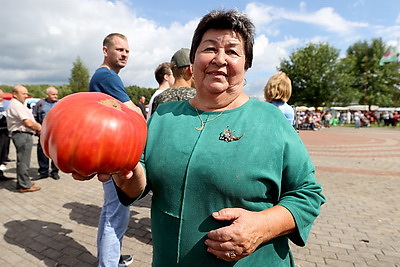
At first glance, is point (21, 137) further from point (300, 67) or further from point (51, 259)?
point (300, 67)

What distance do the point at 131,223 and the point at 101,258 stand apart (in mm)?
1953

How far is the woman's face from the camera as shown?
4.72 ft

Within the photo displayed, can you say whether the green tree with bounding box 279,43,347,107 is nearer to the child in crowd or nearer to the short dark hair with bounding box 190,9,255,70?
the child in crowd

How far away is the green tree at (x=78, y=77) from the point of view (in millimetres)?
57922

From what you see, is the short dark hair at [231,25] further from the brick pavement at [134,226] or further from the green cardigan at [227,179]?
the brick pavement at [134,226]

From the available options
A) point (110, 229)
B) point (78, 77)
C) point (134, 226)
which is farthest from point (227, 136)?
point (78, 77)

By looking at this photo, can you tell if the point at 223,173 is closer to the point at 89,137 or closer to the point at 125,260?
the point at 89,137

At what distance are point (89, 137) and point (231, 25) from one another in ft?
3.06

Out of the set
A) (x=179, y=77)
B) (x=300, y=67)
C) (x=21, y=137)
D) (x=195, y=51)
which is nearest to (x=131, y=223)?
(x=179, y=77)

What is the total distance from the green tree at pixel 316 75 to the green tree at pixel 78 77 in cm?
4279

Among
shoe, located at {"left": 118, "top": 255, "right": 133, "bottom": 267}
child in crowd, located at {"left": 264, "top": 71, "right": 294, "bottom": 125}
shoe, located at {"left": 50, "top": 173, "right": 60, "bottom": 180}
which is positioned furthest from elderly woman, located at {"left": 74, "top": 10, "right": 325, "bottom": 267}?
shoe, located at {"left": 50, "top": 173, "right": 60, "bottom": 180}

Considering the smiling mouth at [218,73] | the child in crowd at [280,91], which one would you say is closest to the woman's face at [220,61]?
the smiling mouth at [218,73]

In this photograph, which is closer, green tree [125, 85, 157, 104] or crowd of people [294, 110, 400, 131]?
crowd of people [294, 110, 400, 131]

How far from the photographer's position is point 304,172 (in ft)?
4.39
